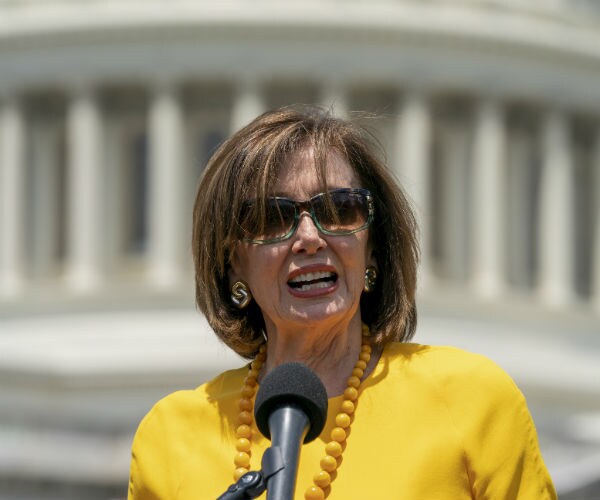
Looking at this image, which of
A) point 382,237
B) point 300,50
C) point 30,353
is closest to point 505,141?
point 300,50

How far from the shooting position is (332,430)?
496 centimetres

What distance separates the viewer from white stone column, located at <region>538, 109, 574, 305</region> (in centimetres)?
5956

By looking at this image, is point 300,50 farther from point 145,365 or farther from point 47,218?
point 145,365

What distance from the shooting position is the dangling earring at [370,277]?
211 inches

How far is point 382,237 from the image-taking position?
539 centimetres

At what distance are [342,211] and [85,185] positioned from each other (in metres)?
53.5

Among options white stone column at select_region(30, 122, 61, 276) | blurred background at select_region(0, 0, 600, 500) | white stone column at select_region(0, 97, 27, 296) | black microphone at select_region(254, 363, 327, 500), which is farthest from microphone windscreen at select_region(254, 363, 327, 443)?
white stone column at select_region(30, 122, 61, 276)

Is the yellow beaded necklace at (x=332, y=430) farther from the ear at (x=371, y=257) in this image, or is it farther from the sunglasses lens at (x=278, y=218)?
the sunglasses lens at (x=278, y=218)

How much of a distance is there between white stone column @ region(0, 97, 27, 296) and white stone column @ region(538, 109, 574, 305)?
17390 millimetres

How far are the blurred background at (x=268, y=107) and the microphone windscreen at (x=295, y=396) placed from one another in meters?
48.4

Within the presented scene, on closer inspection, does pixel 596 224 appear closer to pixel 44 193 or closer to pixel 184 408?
pixel 44 193

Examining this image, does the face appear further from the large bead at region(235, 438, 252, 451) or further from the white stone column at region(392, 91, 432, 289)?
the white stone column at region(392, 91, 432, 289)

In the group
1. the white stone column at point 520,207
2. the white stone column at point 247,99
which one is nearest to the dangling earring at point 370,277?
the white stone column at point 247,99

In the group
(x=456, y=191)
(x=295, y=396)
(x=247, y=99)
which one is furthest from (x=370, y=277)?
(x=456, y=191)
